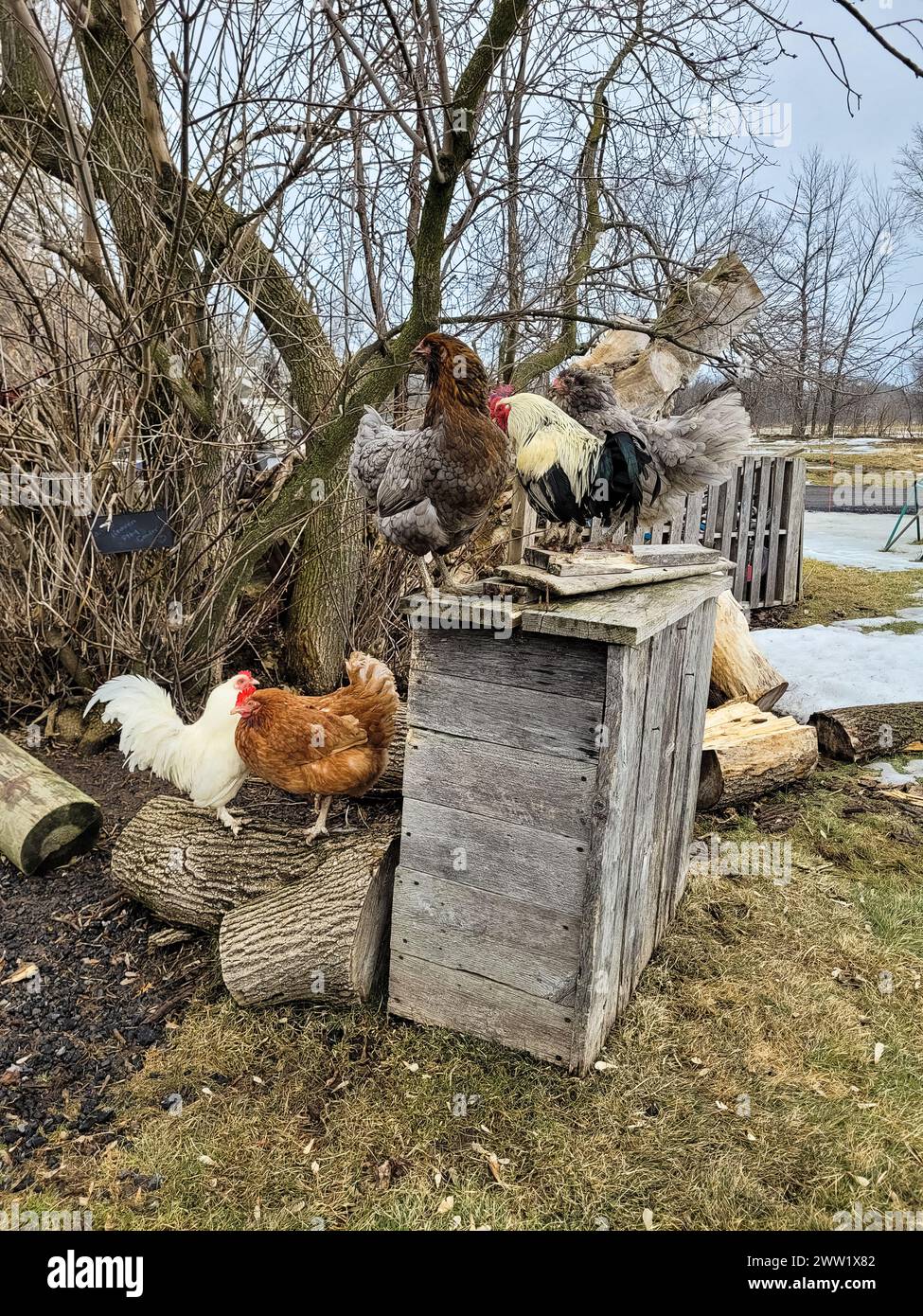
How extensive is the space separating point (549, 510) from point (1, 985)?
2.94m

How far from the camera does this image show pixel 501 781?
2.66 m

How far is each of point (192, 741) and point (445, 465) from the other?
188 centimetres

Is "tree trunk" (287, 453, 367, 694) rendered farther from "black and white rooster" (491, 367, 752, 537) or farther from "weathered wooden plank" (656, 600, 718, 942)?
"weathered wooden plank" (656, 600, 718, 942)

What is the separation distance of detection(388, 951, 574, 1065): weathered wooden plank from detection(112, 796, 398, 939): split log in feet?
1.71

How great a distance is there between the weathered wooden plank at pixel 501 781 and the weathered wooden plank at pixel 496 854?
0.04m

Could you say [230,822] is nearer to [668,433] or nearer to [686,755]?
[686,755]

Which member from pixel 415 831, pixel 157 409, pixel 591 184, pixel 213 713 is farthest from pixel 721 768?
pixel 591 184

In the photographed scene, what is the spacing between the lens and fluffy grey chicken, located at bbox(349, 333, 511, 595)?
2422mm

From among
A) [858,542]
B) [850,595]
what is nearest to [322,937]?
[850,595]

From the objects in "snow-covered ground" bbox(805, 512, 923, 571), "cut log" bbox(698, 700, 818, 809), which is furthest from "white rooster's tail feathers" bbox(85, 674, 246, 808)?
"snow-covered ground" bbox(805, 512, 923, 571)

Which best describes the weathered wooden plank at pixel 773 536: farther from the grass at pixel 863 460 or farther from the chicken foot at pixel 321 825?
the grass at pixel 863 460

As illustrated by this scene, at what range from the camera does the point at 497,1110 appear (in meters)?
2.65

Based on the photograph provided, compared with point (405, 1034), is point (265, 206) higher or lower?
higher

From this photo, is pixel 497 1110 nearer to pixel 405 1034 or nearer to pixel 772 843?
pixel 405 1034
